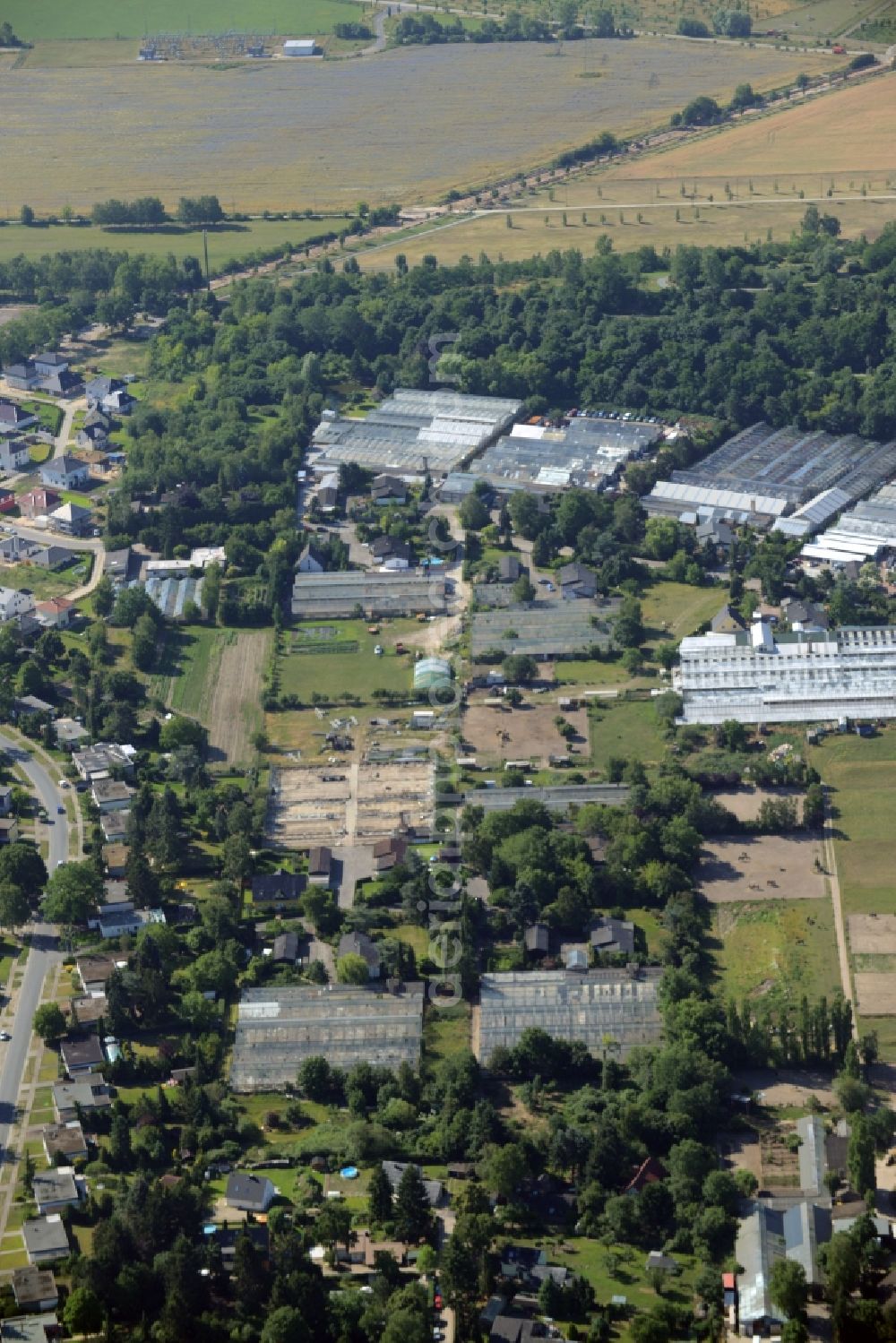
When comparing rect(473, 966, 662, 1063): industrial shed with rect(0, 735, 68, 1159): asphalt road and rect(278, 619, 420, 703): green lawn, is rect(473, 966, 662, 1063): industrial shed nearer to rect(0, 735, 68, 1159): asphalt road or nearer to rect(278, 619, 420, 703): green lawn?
rect(0, 735, 68, 1159): asphalt road

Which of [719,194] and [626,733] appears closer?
[626,733]

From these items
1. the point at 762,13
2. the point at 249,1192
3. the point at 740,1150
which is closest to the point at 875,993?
the point at 740,1150

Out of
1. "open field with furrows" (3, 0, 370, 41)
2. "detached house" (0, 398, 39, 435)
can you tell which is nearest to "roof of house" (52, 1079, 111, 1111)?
"detached house" (0, 398, 39, 435)

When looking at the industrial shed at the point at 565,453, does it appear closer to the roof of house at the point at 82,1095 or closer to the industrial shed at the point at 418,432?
the industrial shed at the point at 418,432

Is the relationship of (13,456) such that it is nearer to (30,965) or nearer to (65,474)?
(65,474)

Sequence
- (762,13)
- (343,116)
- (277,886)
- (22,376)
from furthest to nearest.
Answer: (762,13), (343,116), (22,376), (277,886)

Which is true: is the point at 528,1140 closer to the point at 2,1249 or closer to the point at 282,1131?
the point at 282,1131
